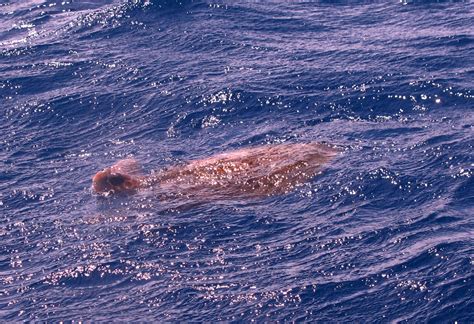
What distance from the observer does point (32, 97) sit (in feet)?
65.7

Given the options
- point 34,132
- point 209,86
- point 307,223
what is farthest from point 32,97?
point 307,223

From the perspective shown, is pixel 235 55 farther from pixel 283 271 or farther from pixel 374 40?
pixel 283 271

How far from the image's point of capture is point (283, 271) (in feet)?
40.7

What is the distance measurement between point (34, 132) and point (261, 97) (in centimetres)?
496

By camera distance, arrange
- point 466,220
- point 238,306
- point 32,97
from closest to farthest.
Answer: point 238,306
point 466,220
point 32,97

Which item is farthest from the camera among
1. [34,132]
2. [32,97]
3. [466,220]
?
[32,97]

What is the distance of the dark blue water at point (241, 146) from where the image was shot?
12086 millimetres

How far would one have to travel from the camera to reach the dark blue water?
1209cm

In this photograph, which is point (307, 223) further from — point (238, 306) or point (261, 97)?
point (261, 97)

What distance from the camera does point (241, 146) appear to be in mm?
16422

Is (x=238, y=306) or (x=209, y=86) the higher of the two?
(x=209, y=86)

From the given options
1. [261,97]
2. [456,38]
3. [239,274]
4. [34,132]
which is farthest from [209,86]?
[239,274]

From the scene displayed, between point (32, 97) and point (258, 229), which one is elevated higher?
point (32, 97)

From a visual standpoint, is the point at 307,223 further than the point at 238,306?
Yes
